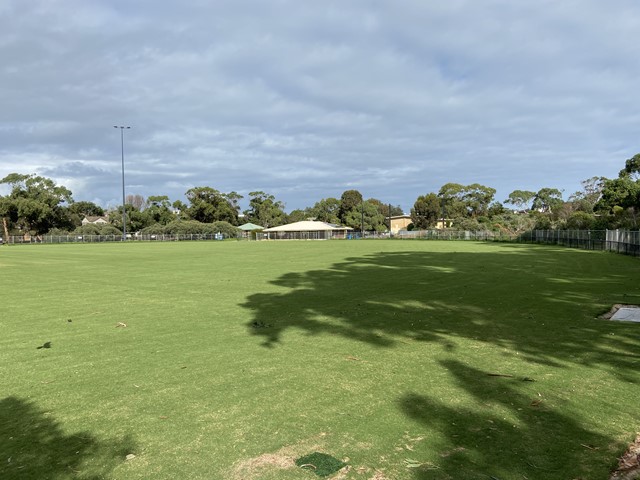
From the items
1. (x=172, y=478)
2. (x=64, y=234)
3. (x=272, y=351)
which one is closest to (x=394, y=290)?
(x=272, y=351)

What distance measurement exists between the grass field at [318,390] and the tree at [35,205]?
88202 millimetres

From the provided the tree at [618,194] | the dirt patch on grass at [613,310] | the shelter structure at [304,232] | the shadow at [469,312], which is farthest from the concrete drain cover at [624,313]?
the shelter structure at [304,232]

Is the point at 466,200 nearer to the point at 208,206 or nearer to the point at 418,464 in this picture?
the point at 208,206

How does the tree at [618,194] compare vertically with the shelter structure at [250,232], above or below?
above

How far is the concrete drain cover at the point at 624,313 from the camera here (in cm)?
822

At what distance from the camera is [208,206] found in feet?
359

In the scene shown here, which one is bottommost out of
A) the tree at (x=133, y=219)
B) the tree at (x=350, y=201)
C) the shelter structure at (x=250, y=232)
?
the shelter structure at (x=250, y=232)

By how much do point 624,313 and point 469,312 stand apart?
2.97 metres

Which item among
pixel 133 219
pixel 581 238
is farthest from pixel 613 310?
pixel 133 219

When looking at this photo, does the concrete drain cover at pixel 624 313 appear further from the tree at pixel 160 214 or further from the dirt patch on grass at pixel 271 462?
the tree at pixel 160 214

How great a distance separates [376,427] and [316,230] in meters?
89.0

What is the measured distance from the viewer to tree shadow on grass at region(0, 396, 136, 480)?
3.27 metres

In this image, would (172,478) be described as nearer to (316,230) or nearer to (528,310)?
(528,310)

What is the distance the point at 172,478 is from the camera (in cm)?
311
